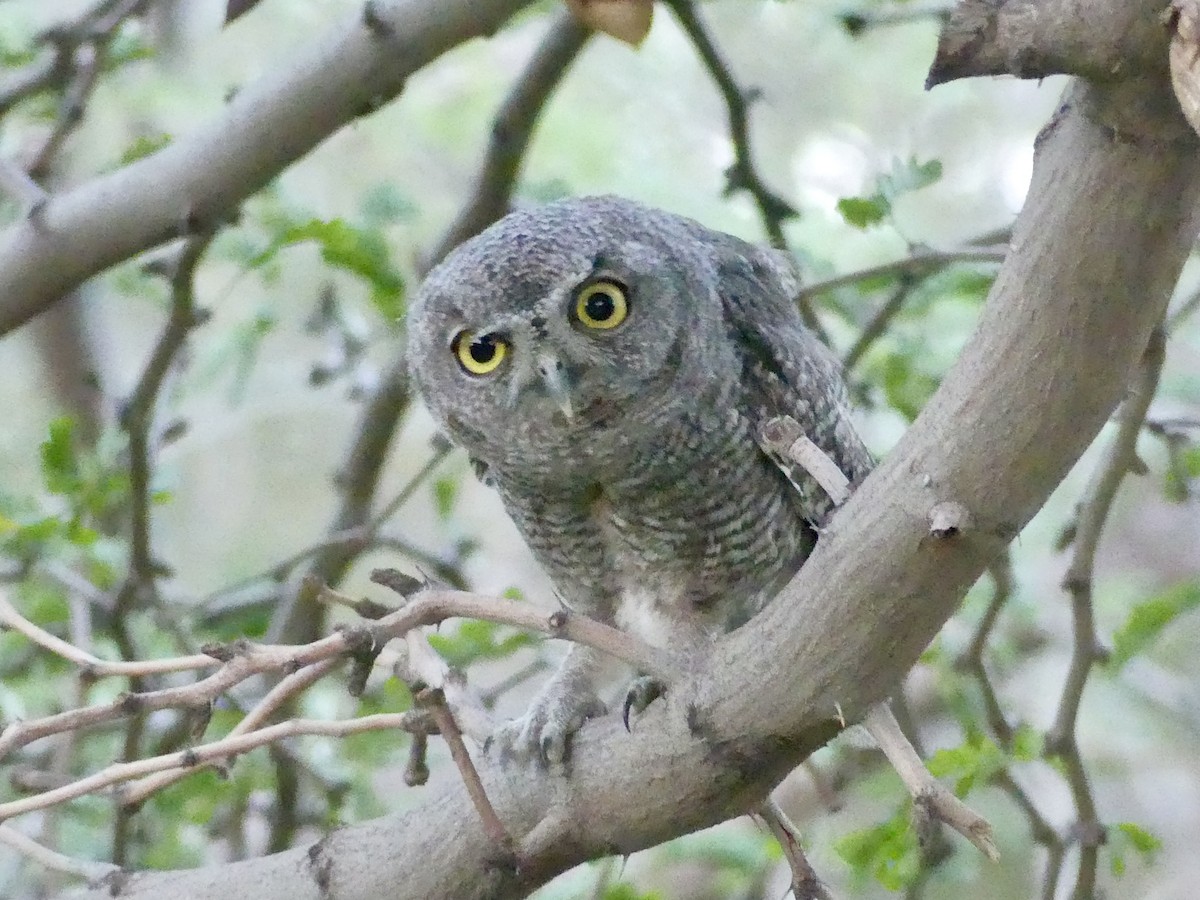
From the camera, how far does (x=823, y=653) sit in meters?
1.17

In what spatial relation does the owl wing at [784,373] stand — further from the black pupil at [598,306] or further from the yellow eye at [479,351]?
the yellow eye at [479,351]

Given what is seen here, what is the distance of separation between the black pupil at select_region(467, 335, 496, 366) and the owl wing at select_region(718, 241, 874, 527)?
370 millimetres

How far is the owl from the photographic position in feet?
6.08

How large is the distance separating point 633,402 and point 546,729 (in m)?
0.50

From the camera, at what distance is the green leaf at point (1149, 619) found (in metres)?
1.87

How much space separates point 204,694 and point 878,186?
125cm

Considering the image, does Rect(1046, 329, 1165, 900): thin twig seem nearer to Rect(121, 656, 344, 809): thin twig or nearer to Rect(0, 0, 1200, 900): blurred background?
Rect(0, 0, 1200, 900): blurred background

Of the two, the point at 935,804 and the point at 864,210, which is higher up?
the point at 864,210

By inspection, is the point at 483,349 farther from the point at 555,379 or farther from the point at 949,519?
the point at 949,519

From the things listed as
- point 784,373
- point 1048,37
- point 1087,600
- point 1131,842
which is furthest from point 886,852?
point 1048,37

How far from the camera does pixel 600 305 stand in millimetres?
1881

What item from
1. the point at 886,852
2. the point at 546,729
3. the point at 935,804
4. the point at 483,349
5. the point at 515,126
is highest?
the point at 515,126

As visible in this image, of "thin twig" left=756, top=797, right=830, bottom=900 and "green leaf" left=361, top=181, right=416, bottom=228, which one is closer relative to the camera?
"thin twig" left=756, top=797, right=830, bottom=900

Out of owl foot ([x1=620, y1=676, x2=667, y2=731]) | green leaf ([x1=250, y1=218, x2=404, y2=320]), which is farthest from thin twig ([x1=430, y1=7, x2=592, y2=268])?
owl foot ([x1=620, y1=676, x2=667, y2=731])
